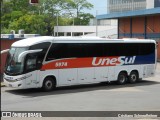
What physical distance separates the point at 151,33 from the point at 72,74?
3013cm

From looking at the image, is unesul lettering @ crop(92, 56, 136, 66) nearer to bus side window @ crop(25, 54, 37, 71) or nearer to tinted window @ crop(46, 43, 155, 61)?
tinted window @ crop(46, 43, 155, 61)

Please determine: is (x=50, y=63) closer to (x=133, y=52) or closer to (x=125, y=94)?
(x=125, y=94)

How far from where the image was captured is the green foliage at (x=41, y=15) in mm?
78625

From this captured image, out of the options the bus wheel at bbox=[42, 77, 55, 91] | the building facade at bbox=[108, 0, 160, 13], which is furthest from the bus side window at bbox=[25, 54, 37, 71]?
the building facade at bbox=[108, 0, 160, 13]

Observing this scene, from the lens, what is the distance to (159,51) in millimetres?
48094

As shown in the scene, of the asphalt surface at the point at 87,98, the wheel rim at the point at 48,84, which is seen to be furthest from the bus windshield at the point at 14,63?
the wheel rim at the point at 48,84

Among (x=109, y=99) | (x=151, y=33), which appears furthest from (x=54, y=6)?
(x=109, y=99)

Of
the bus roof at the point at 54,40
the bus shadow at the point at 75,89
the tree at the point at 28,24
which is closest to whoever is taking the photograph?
the bus shadow at the point at 75,89

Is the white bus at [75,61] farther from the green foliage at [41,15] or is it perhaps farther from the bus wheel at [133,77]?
the green foliage at [41,15]

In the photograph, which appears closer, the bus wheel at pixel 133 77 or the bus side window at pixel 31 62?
the bus side window at pixel 31 62

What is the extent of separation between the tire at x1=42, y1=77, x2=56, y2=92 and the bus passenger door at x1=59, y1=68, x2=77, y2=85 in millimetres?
505

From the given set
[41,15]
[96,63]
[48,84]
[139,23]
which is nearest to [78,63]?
[96,63]

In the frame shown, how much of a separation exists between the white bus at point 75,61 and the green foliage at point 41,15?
3186 centimetres

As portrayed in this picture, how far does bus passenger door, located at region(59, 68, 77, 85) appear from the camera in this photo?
21656 mm
